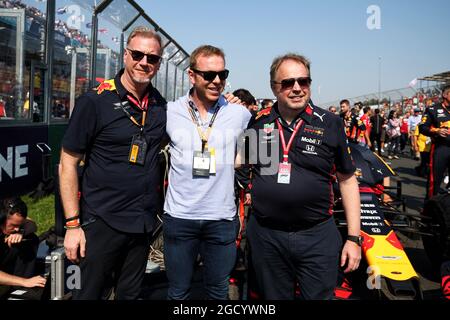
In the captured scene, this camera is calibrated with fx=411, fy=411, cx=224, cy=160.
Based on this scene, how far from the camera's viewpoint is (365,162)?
4.28 m

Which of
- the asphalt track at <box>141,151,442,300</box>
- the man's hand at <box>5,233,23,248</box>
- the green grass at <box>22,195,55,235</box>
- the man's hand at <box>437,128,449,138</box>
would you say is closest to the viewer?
the man's hand at <box>5,233,23,248</box>

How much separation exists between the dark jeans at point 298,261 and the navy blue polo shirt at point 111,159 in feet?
2.07

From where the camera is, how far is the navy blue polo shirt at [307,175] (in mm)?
2027

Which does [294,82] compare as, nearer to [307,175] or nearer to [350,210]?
[307,175]

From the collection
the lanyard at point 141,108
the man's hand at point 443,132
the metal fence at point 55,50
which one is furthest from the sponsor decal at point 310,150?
the metal fence at point 55,50

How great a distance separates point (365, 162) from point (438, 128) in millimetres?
1761

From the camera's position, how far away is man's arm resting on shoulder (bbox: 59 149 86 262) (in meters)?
2.04

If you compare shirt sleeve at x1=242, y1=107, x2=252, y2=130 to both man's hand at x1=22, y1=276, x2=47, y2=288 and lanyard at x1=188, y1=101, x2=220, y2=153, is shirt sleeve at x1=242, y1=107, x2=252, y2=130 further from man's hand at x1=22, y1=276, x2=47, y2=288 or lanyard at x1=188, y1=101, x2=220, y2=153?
man's hand at x1=22, y1=276, x2=47, y2=288

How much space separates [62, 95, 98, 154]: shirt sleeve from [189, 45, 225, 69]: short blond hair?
1.95 ft

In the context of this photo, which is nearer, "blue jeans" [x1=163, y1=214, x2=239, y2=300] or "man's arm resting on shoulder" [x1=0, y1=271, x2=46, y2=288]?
"blue jeans" [x1=163, y1=214, x2=239, y2=300]

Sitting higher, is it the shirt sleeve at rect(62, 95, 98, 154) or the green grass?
the shirt sleeve at rect(62, 95, 98, 154)

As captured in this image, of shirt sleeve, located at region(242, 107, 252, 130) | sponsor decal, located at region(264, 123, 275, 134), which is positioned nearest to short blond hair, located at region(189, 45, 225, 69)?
shirt sleeve, located at region(242, 107, 252, 130)

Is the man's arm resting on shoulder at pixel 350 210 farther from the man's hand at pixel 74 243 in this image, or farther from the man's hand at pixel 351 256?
the man's hand at pixel 74 243

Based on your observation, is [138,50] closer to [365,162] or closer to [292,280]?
[292,280]
